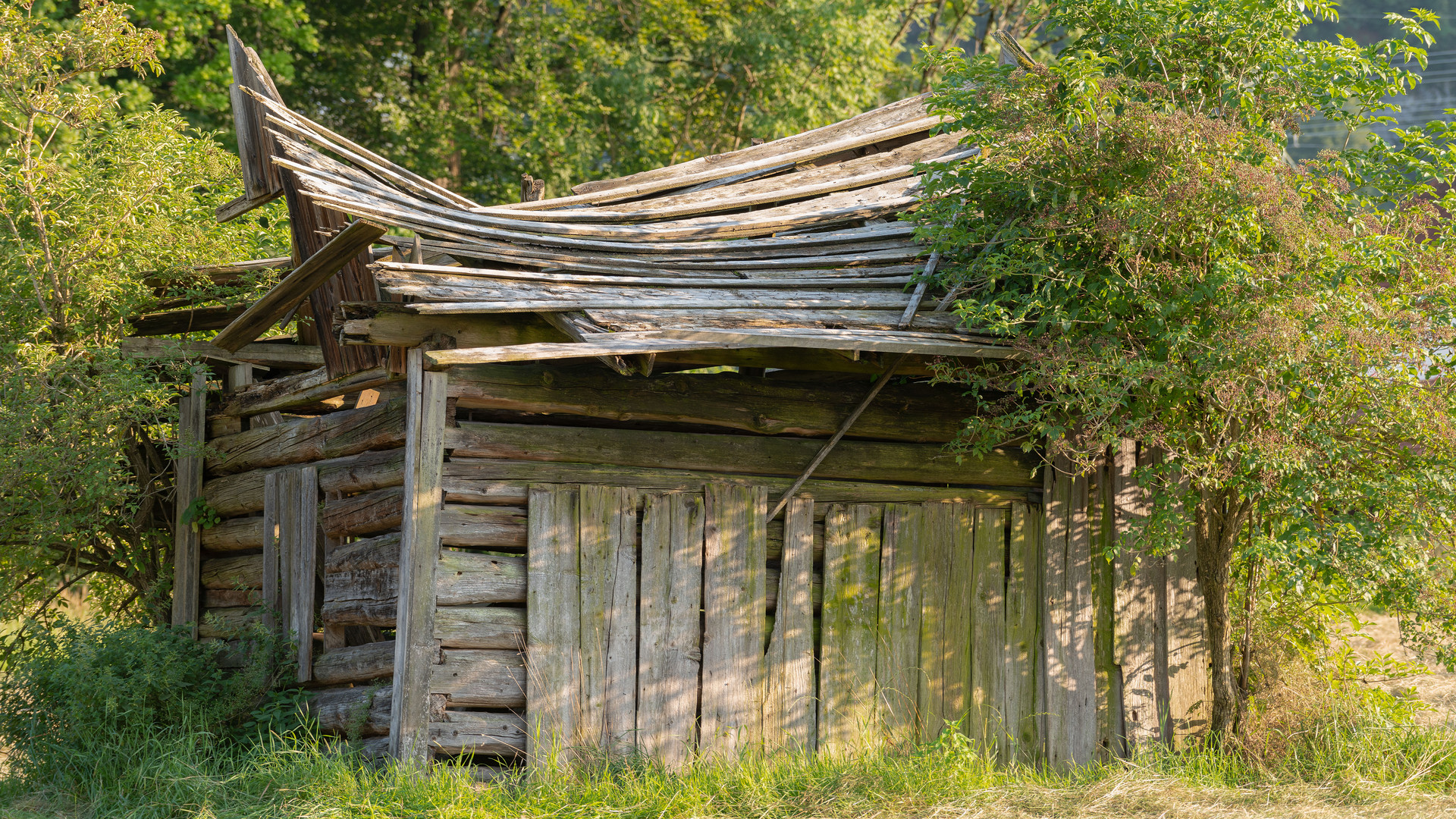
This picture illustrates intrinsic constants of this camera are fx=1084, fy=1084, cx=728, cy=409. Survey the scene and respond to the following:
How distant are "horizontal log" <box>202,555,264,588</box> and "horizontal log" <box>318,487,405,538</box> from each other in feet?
3.19

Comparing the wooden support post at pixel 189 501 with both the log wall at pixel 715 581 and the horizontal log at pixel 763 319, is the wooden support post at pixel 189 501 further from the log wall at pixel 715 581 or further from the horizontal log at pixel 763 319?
the horizontal log at pixel 763 319

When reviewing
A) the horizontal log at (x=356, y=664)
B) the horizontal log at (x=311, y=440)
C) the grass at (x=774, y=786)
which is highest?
the horizontal log at (x=311, y=440)

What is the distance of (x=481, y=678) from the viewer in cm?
533

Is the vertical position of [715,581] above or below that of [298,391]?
below

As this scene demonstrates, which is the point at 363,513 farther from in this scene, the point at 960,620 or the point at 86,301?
the point at 960,620

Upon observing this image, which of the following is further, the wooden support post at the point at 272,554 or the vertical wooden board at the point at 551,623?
the wooden support post at the point at 272,554

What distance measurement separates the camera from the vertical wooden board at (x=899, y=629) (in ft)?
20.0

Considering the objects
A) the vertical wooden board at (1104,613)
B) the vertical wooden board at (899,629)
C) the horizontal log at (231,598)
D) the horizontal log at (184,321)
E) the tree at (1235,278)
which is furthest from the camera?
the horizontal log at (184,321)

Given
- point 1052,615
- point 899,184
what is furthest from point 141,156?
point 1052,615

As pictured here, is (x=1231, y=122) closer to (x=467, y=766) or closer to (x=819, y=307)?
(x=819, y=307)

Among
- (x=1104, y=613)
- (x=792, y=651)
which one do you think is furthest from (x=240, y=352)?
(x=1104, y=613)

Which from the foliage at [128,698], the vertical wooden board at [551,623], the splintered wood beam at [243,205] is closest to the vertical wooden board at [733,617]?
the vertical wooden board at [551,623]

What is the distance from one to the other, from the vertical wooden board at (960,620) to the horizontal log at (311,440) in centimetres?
323

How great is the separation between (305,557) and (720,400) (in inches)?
108
